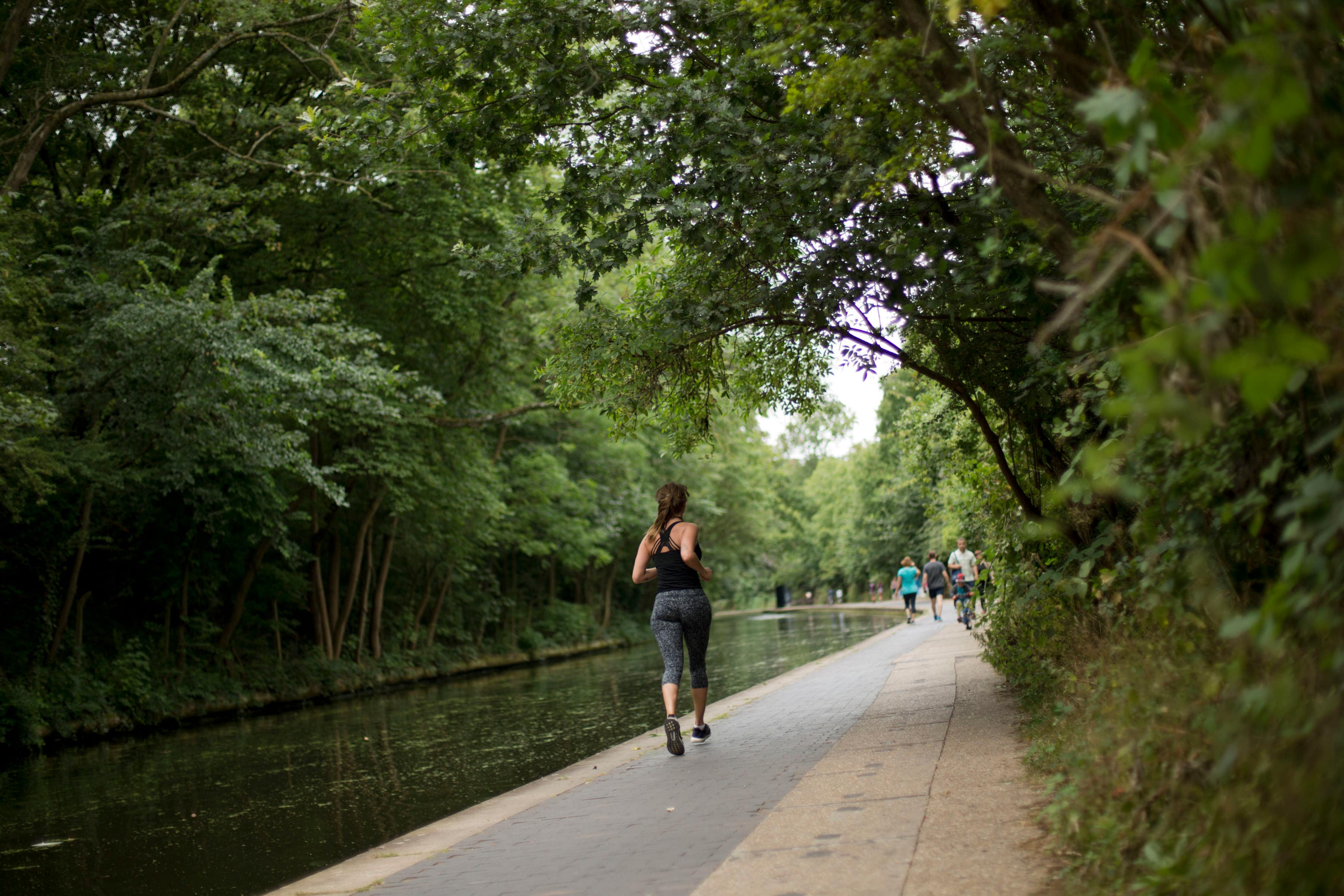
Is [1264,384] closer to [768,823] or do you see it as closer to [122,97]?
[768,823]

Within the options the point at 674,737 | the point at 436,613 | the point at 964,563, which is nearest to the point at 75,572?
the point at 436,613

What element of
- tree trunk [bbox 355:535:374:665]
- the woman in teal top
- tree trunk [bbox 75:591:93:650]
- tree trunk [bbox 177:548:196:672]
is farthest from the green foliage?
tree trunk [bbox 355:535:374:665]

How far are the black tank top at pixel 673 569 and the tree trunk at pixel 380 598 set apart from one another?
66.4ft

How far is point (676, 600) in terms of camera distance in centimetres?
811

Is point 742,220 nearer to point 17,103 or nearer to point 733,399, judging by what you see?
point 733,399

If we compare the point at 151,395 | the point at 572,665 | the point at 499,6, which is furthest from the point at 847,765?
the point at 572,665

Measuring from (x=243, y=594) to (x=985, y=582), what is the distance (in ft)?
55.2

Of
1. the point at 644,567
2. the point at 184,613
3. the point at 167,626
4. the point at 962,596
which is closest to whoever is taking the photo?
the point at 644,567

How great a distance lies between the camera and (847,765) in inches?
261

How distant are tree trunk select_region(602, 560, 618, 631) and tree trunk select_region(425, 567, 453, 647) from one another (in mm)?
10419

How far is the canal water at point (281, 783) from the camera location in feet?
22.8

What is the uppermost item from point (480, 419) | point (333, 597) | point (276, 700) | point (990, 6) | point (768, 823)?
point (480, 419)

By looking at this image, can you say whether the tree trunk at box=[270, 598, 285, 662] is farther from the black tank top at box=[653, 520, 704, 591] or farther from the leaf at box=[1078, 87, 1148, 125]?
the leaf at box=[1078, 87, 1148, 125]

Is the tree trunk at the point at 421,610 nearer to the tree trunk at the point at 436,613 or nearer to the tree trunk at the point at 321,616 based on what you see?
the tree trunk at the point at 436,613
